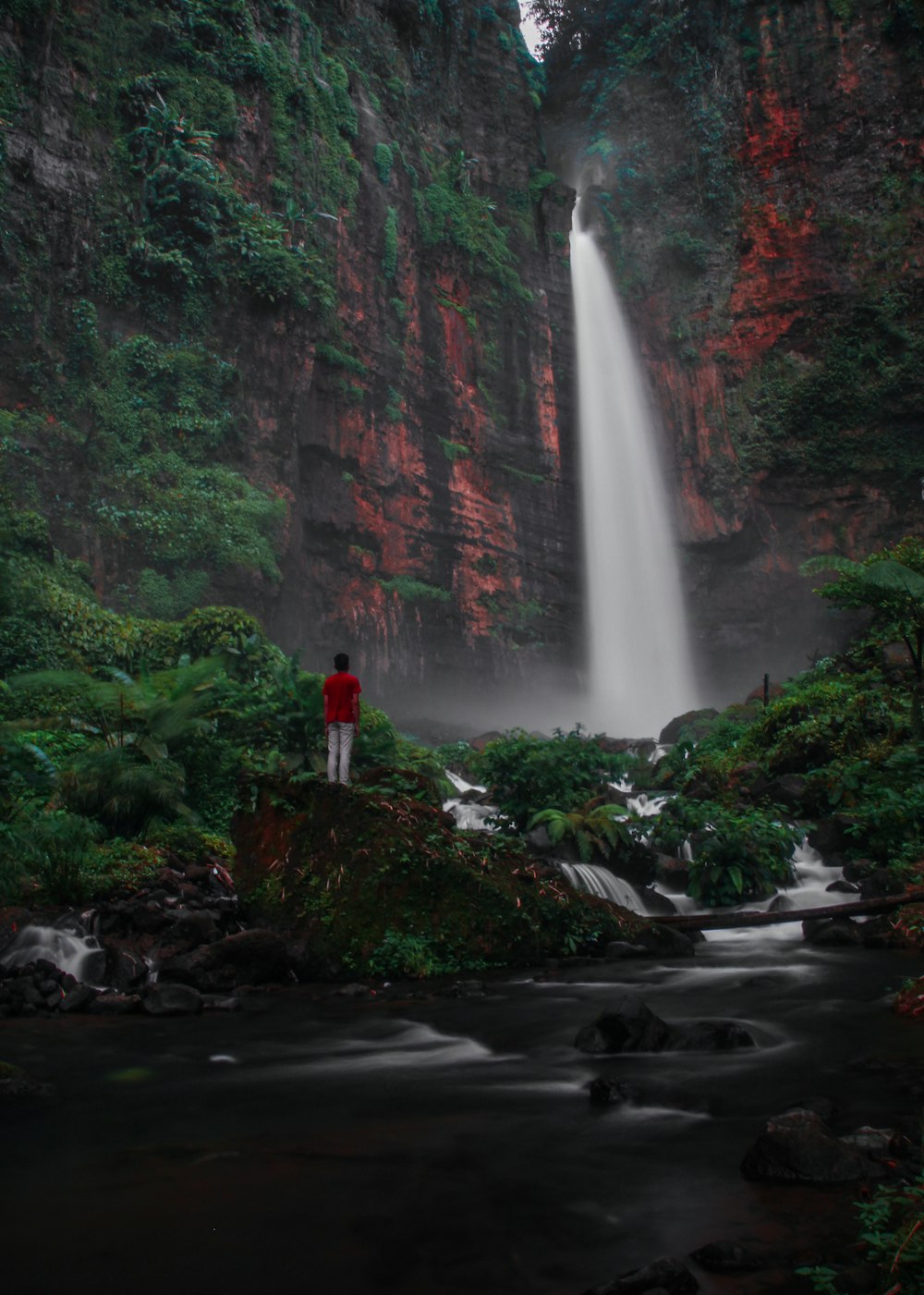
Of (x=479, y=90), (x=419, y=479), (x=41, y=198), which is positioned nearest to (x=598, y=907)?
(x=41, y=198)

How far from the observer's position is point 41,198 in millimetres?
22781

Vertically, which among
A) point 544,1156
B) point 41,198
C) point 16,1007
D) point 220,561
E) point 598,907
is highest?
point 41,198

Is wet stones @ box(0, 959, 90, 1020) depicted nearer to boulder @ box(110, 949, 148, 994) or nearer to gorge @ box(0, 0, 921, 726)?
boulder @ box(110, 949, 148, 994)

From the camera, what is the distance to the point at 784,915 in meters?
7.12

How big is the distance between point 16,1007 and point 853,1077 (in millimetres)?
5111

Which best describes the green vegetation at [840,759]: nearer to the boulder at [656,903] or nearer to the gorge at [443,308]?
the boulder at [656,903]

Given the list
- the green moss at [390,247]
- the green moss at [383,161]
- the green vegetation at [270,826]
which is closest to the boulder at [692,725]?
the green vegetation at [270,826]

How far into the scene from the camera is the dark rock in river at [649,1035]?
4855 mm

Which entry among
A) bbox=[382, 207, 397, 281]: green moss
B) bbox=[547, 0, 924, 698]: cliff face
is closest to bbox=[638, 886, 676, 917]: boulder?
bbox=[382, 207, 397, 281]: green moss

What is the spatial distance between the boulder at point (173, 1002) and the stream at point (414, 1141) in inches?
6.0

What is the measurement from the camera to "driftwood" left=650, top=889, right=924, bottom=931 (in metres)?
7.32

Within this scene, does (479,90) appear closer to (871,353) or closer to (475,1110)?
(871,353)

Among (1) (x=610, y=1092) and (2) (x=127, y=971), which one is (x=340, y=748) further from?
(1) (x=610, y=1092)

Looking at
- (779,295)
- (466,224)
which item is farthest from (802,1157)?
(779,295)
